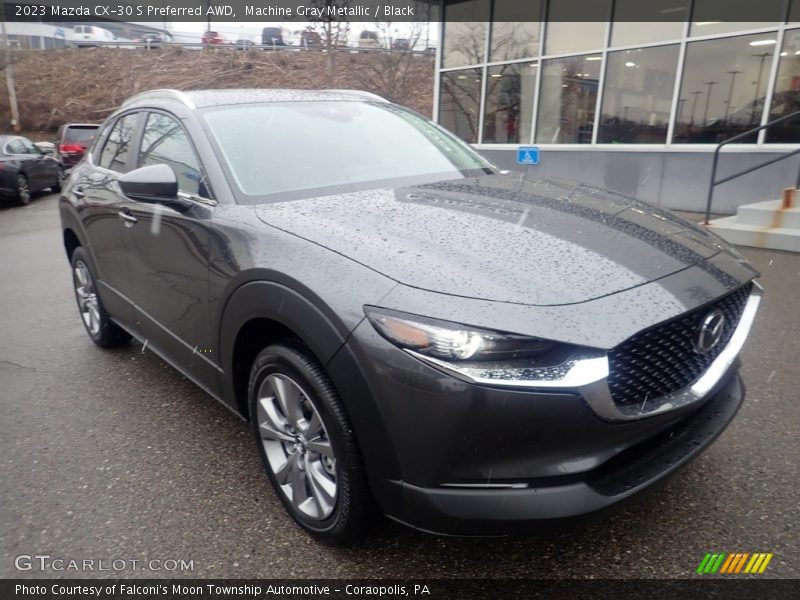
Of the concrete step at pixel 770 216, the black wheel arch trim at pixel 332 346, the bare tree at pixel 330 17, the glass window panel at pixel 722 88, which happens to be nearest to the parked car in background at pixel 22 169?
the bare tree at pixel 330 17

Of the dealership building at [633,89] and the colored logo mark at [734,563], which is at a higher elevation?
the dealership building at [633,89]

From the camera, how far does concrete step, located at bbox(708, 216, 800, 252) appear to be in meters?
6.53

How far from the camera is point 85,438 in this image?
3090 millimetres

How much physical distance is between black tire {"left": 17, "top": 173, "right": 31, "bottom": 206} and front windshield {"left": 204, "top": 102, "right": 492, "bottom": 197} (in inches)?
487

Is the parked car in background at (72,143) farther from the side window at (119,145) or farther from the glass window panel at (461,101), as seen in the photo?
the side window at (119,145)

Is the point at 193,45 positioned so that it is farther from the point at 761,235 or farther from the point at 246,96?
the point at 246,96

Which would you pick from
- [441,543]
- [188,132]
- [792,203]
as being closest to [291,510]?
[441,543]

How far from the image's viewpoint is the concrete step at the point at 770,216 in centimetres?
668

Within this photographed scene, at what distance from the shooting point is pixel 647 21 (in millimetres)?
10023

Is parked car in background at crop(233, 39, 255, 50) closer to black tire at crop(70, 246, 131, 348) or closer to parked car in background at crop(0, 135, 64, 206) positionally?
parked car in background at crop(0, 135, 64, 206)

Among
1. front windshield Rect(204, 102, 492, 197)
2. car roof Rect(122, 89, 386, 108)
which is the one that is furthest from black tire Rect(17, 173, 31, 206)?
front windshield Rect(204, 102, 492, 197)

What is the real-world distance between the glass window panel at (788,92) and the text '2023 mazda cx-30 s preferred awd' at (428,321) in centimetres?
770

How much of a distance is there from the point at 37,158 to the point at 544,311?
15.6 m

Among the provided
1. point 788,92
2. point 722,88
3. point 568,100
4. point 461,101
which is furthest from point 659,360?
point 461,101
